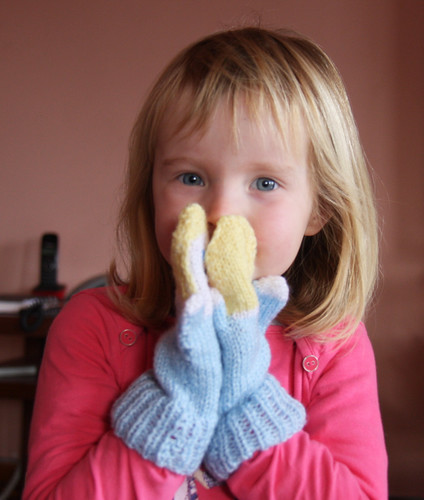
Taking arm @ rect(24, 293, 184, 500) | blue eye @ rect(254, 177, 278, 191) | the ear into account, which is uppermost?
blue eye @ rect(254, 177, 278, 191)

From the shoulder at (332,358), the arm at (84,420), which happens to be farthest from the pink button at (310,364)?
the arm at (84,420)

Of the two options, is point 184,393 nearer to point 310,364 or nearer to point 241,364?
point 241,364

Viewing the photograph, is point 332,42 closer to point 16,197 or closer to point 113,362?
point 16,197

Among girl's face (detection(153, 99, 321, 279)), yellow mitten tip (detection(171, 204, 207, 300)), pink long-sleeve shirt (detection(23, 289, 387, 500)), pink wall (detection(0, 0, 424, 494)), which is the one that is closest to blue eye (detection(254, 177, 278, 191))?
girl's face (detection(153, 99, 321, 279))

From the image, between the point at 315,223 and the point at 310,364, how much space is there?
227 mm

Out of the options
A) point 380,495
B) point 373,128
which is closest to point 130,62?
point 373,128

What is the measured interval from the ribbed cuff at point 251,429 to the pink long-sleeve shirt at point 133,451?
1 cm

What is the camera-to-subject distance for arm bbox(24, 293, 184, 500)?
0.59m

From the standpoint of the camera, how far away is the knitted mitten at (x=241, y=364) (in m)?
0.60

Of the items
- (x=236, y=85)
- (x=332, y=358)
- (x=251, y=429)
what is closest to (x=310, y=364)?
(x=332, y=358)

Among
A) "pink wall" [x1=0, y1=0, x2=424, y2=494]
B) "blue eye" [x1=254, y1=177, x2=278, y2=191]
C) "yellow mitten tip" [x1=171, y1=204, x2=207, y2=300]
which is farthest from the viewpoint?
"pink wall" [x1=0, y1=0, x2=424, y2=494]

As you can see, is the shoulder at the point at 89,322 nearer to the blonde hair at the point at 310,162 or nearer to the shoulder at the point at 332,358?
the blonde hair at the point at 310,162

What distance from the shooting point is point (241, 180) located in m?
0.66

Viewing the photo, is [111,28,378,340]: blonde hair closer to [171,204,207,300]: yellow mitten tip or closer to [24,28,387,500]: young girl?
[24,28,387,500]: young girl
